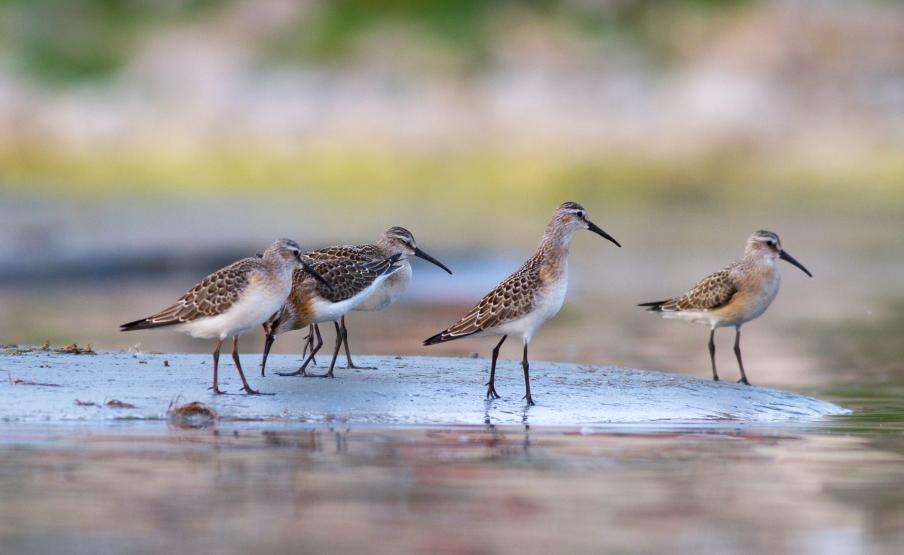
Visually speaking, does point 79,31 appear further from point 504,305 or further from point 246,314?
point 246,314

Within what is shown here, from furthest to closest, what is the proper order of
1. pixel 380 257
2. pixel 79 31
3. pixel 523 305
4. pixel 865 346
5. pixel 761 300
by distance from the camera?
pixel 79 31 < pixel 865 346 < pixel 761 300 < pixel 380 257 < pixel 523 305

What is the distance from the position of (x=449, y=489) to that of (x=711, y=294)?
629 centimetres

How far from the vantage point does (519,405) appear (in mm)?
15852

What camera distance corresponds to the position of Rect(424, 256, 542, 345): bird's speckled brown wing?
15969mm

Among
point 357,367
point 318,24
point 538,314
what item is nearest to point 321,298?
point 357,367

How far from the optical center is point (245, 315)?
1546 cm

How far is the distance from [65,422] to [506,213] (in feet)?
148

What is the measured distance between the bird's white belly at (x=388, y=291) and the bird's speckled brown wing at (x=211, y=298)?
5.88 ft

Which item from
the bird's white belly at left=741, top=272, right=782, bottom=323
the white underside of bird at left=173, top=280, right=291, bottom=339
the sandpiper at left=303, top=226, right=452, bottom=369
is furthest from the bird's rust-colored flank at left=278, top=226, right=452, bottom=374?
the bird's white belly at left=741, top=272, right=782, bottom=323

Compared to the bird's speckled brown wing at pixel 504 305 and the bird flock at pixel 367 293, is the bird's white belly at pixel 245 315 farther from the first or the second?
the bird's speckled brown wing at pixel 504 305

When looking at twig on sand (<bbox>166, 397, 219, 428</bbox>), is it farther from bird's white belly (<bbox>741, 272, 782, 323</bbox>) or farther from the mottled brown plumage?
bird's white belly (<bbox>741, 272, 782, 323</bbox>)

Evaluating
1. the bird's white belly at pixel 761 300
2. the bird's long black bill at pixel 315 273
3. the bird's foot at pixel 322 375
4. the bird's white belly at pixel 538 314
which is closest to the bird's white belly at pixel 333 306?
the bird's long black bill at pixel 315 273

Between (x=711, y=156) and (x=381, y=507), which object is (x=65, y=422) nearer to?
(x=381, y=507)

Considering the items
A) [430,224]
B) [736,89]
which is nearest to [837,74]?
[736,89]
